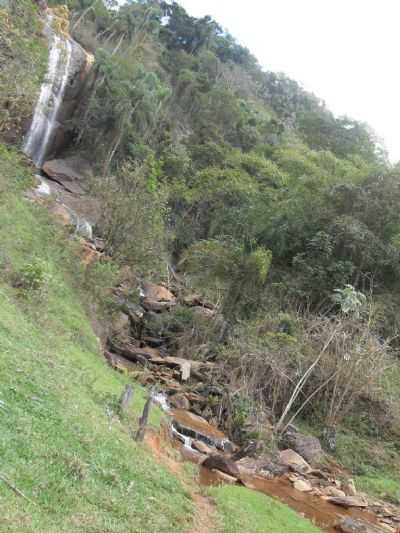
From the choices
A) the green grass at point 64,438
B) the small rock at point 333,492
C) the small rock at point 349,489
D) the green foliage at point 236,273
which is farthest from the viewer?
the green foliage at point 236,273

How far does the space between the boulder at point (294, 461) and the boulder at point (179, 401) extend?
4.22 m

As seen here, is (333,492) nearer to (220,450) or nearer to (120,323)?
(220,450)

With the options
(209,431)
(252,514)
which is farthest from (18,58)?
(252,514)

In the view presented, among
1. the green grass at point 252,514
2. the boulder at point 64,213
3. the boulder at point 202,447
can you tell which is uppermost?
the boulder at point 64,213

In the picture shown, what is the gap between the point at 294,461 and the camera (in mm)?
20484

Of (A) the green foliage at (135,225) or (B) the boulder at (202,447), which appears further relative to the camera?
(A) the green foliage at (135,225)

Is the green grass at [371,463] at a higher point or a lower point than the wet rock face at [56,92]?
lower

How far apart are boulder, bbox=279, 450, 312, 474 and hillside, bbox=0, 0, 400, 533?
335 millimetres

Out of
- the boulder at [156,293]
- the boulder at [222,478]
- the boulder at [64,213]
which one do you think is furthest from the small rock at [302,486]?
the boulder at [64,213]

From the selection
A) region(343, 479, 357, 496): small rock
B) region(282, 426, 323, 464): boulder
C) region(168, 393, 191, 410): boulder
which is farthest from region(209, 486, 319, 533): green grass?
region(282, 426, 323, 464): boulder

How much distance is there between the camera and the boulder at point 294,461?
1994 centimetres

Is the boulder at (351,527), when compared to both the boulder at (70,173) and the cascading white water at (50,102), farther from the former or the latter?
the cascading white water at (50,102)

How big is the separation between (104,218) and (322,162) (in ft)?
107

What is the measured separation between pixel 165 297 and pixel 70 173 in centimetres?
1351
